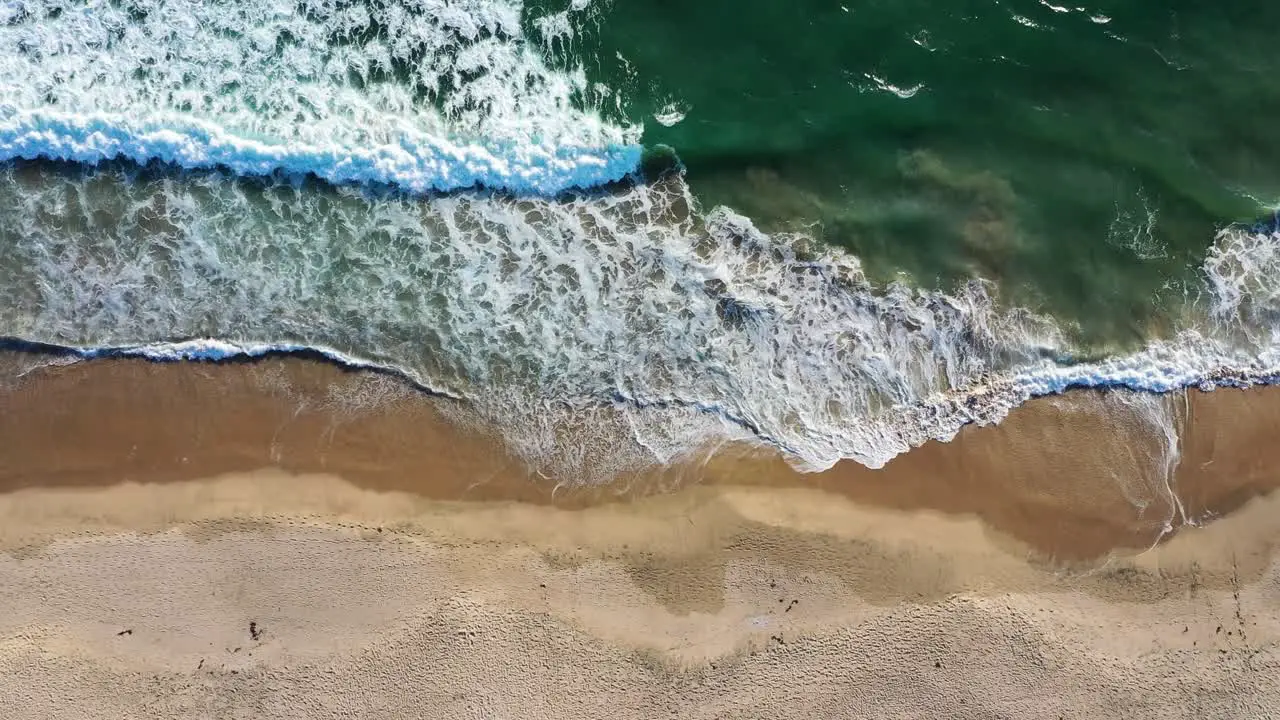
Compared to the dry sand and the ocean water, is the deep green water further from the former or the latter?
the dry sand

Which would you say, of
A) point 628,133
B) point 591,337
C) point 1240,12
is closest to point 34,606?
point 591,337

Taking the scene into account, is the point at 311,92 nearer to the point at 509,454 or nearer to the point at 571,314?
the point at 571,314

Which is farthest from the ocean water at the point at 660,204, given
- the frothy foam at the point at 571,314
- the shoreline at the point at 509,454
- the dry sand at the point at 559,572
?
the dry sand at the point at 559,572

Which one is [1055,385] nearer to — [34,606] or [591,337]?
[591,337]

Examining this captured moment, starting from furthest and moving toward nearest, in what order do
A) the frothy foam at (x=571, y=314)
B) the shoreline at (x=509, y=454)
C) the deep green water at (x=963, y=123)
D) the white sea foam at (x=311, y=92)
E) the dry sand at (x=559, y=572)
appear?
the deep green water at (x=963, y=123) < the white sea foam at (x=311, y=92) < the frothy foam at (x=571, y=314) < the shoreline at (x=509, y=454) < the dry sand at (x=559, y=572)

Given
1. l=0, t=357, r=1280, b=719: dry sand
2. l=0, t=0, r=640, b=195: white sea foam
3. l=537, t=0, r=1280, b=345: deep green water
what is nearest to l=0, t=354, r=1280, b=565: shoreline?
l=0, t=357, r=1280, b=719: dry sand

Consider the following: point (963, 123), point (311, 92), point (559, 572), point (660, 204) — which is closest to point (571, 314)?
point (660, 204)

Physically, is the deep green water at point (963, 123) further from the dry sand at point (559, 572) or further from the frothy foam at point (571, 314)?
the dry sand at point (559, 572)
